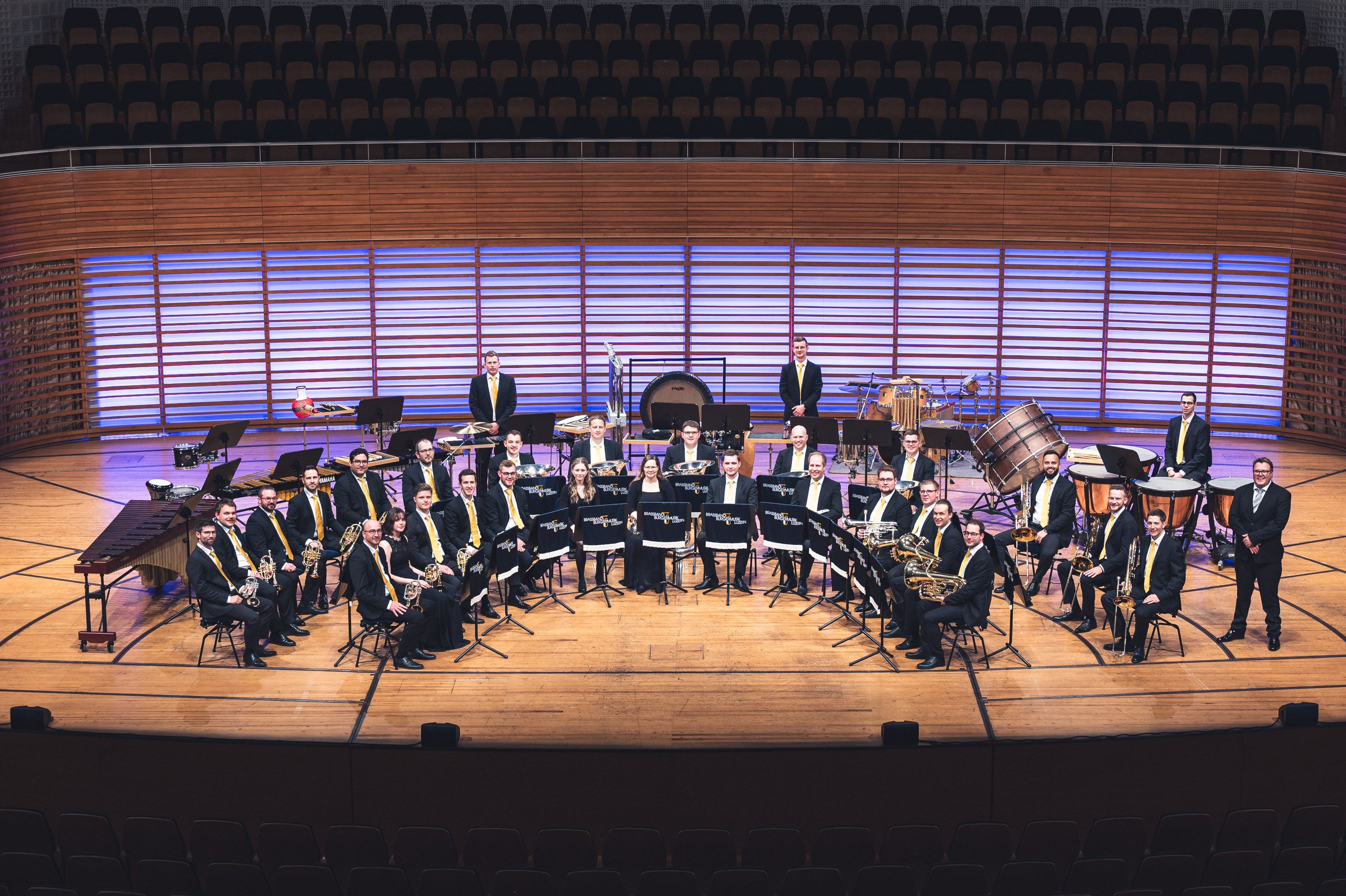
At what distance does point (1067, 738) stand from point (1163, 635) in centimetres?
390

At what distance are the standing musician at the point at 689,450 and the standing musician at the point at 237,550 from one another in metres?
4.09

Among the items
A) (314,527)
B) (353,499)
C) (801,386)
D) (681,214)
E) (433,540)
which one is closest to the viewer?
(433,540)

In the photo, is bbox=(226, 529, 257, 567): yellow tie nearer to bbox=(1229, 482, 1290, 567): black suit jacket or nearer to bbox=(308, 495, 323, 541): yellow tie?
bbox=(308, 495, 323, 541): yellow tie

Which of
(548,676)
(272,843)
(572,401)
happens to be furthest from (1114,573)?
(572,401)

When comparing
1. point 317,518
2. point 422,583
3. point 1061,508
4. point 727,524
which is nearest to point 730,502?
point 727,524

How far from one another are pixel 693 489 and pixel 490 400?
Result: 10.3 feet

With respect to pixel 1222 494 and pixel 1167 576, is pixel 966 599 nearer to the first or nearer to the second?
pixel 1167 576

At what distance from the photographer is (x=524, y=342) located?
18781 mm

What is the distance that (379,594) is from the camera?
1039 centimetres

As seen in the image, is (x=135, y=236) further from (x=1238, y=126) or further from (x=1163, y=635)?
(x=1238, y=126)

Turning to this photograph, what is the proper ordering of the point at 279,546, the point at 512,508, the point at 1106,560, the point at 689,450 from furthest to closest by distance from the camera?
the point at 689,450, the point at 512,508, the point at 279,546, the point at 1106,560

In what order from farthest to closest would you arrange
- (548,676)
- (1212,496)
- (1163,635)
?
(1212,496) < (1163,635) < (548,676)

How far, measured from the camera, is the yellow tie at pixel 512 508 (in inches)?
→ 470

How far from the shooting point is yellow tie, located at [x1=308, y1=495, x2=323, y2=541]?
1162 cm
